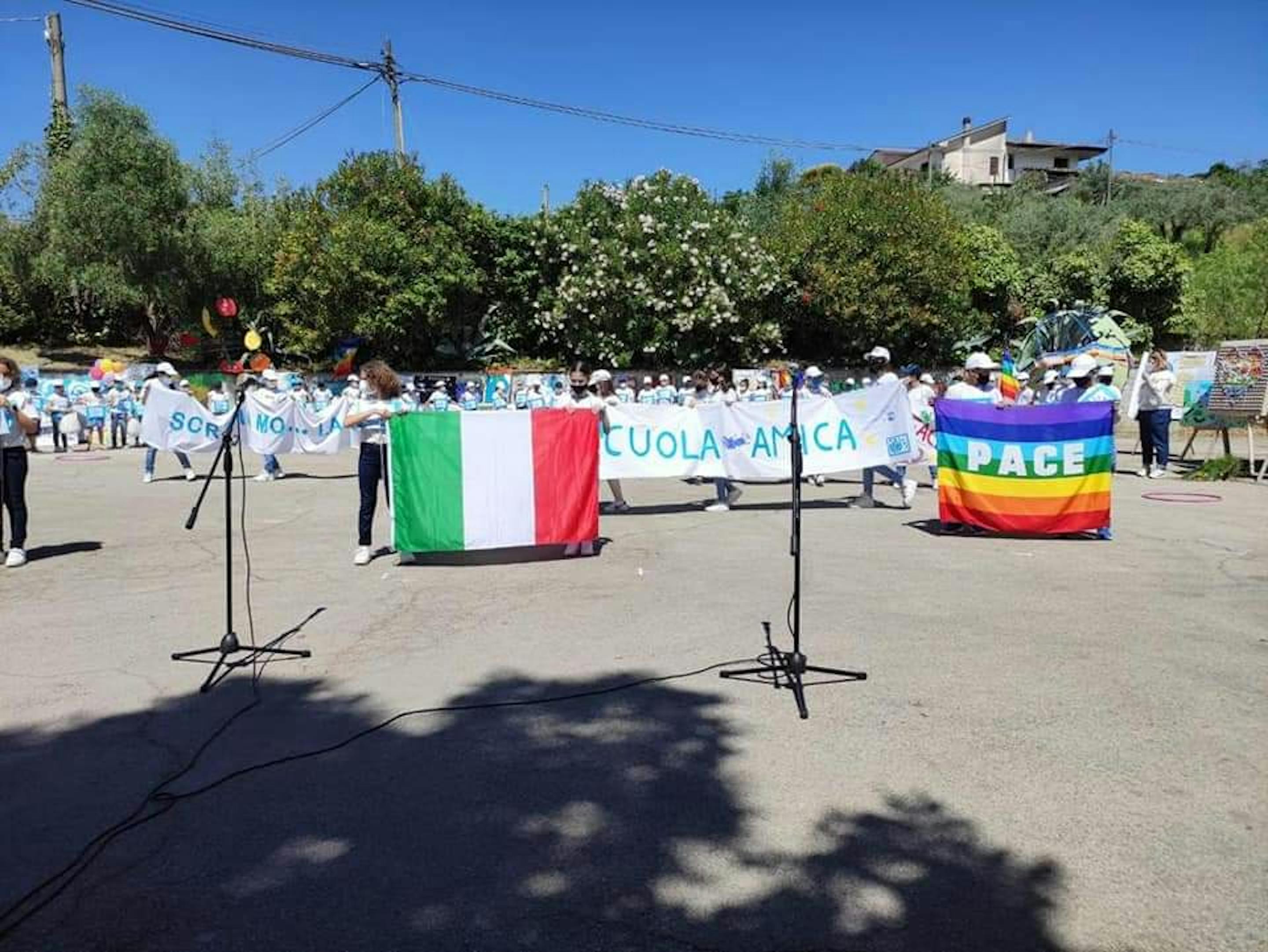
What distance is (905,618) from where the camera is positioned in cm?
671

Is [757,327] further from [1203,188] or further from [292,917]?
[1203,188]

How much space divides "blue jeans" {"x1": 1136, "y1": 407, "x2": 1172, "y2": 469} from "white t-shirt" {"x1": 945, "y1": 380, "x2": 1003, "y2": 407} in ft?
18.7

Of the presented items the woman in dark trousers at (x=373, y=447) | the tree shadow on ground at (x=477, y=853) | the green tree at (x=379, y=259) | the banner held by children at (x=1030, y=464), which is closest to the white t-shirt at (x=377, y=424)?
the woman in dark trousers at (x=373, y=447)

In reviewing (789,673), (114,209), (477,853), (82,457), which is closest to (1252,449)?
(789,673)

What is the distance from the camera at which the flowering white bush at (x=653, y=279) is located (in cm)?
3241

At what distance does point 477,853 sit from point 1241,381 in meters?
15.6

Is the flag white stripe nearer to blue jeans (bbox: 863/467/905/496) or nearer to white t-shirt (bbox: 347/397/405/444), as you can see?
white t-shirt (bbox: 347/397/405/444)

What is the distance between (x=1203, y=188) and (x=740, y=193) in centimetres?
3043

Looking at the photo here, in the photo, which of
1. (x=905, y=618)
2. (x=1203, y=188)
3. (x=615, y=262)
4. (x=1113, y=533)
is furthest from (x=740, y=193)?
(x=905, y=618)

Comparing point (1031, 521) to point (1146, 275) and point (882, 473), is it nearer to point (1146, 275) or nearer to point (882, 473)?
point (882, 473)

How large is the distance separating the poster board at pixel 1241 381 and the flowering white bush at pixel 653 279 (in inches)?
758

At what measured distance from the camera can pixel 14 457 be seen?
8945 millimetres

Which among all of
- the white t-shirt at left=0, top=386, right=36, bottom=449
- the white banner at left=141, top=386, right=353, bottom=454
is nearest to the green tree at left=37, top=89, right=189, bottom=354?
the white banner at left=141, top=386, right=353, bottom=454

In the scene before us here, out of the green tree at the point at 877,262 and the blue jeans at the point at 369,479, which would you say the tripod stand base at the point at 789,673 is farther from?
the green tree at the point at 877,262
